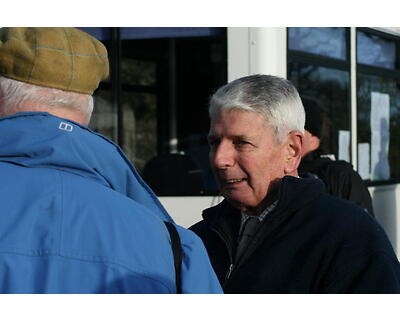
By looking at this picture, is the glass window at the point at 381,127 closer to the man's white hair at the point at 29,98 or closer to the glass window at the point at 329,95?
the glass window at the point at 329,95

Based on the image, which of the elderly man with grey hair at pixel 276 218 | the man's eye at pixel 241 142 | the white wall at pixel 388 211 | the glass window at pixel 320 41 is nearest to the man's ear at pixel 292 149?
the elderly man with grey hair at pixel 276 218

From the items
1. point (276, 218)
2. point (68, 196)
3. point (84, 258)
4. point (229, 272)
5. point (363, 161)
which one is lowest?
point (363, 161)

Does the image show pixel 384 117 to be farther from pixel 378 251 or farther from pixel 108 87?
pixel 378 251

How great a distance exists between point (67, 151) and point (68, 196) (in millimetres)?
94

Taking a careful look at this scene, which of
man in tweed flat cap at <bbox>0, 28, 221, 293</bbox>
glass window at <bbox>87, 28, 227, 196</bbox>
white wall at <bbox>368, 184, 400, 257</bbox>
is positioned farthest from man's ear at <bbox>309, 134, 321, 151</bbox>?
man in tweed flat cap at <bbox>0, 28, 221, 293</bbox>

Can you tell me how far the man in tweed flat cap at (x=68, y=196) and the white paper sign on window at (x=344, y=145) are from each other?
3954mm

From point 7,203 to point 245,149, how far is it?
3.71ft

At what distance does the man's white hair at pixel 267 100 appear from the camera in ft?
7.61

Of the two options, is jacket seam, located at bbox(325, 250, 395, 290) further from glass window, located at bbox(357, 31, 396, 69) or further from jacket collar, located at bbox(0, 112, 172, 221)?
glass window, located at bbox(357, 31, 396, 69)

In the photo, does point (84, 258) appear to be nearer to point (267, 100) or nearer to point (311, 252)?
point (311, 252)

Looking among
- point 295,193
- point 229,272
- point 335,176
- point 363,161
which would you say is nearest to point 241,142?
point 295,193

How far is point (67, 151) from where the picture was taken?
1399 millimetres

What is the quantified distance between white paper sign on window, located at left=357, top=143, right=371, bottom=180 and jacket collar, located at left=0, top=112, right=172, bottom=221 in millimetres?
4170

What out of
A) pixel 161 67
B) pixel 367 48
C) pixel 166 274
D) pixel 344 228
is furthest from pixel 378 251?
pixel 161 67
